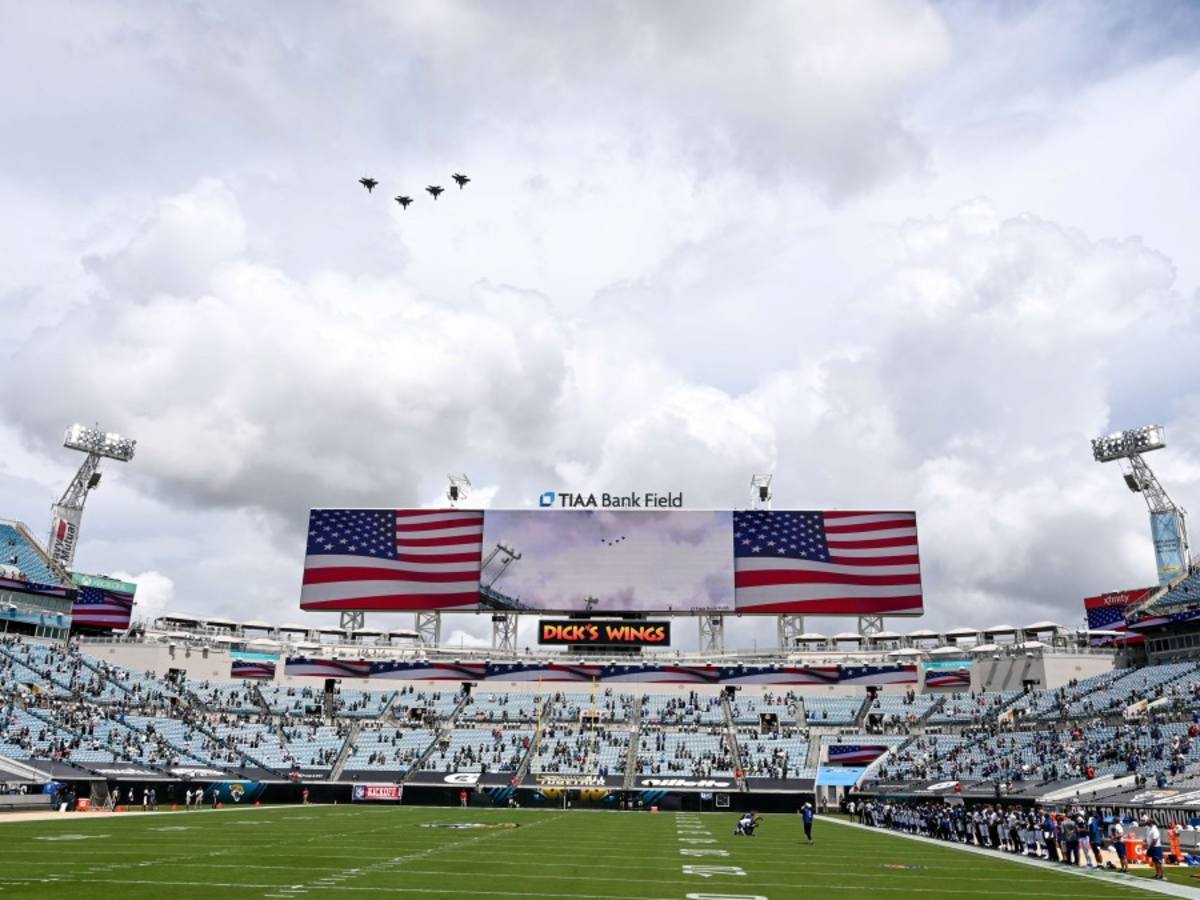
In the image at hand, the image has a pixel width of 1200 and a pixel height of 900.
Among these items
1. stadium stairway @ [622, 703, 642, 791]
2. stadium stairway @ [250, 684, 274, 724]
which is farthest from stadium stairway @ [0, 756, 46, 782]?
stadium stairway @ [622, 703, 642, 791]

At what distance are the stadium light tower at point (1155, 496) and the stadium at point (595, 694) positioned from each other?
8.9 inches

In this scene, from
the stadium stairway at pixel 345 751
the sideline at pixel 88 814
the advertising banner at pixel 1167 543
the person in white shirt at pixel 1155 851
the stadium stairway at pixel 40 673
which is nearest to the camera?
the person in white shirt at pixel 1155 851

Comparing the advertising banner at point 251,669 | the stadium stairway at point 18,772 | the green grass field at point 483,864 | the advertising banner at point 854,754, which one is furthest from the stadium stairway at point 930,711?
the stadium stairway at point 18,772

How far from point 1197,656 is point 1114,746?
19.5 meters

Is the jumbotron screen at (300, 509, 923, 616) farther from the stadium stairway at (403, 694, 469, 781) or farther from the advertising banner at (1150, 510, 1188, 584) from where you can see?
the advertising banner at (1150, 510, 1188, 584)

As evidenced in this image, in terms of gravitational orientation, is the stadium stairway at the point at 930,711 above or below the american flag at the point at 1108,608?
below

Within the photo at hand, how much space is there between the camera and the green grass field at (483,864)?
772 inches

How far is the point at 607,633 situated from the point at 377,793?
2314 cm

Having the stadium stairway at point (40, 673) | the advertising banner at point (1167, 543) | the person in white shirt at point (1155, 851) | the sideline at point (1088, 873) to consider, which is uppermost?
the advertising banner at point (1167, 543)

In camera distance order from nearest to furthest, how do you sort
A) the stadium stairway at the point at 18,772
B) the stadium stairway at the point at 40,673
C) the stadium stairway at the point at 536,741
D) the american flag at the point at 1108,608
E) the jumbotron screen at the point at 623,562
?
the stadium stairway at the point at 18,772 → the stadium stairway at the point at 536,741 → the stadium stairway at the point at 40,673 → the jumbotron screen at the point at 623,562 → the american flag at the point at 1108,608

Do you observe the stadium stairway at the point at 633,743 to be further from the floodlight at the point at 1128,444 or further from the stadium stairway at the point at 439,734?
the floodlight at the point at 1128,444

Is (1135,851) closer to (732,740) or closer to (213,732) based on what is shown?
(732,740)

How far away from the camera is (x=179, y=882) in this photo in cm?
1984

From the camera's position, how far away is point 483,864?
81.6ft
